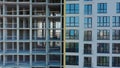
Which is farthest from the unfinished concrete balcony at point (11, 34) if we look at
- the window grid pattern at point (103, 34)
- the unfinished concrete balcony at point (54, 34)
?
the window grid pattern at point (103, 34)

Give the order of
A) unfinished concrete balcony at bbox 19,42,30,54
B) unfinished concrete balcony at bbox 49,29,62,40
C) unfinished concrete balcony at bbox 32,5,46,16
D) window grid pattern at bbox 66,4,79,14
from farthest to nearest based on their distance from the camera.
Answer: unfinished concrete balcony at bbox 32,5,46,16 → unfinished concrete balcony at bbox 19,42,30,54 → unfinished concrete balcony at bbox 49,29,62,40 → window grid pattern at bbox 66,4,79,14

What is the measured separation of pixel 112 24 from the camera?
2152cm

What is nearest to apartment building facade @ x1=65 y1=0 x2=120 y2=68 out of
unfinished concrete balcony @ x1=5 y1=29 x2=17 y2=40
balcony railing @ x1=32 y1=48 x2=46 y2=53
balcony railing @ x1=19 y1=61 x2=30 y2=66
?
balcony railing @ x1=32 y1=48 x2=46 y2=53

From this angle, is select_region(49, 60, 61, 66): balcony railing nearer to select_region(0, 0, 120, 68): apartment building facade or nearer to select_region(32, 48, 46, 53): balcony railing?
select_region(0, 0, 120, 68): apartment building facade

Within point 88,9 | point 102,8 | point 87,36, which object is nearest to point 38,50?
point 87,36

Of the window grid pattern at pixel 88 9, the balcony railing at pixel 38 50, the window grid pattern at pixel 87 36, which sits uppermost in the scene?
the window grid pattern at pixel 88 9

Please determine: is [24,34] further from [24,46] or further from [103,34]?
[103,34]

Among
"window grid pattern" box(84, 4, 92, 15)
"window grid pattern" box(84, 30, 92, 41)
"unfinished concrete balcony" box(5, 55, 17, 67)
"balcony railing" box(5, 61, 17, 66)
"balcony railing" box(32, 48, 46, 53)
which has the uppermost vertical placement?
"window grid pattern" box(84, 4, 92, 15)

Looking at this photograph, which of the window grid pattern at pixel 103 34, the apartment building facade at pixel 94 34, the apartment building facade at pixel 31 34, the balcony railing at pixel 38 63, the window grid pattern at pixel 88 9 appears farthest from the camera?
the balcony railing at pixel 38 63

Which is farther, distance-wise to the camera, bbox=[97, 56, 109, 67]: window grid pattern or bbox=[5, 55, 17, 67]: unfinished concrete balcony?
bbox=[5, 55, 17, 67]: unfinished concrete balcony

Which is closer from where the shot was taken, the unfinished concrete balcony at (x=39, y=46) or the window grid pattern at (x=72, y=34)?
the window grid pattern at (x=72, y=34)

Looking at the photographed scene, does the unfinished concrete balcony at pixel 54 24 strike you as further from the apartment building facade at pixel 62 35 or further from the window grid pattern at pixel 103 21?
A: the window grid pattern at pixel 103 21

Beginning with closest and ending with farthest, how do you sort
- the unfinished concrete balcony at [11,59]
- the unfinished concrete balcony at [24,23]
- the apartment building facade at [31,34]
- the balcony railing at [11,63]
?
the apartment building facade at [31,34]
the balcony railing at [11,63]
the unfinished concrete balcony at [11,59]
the unfinished concrete balcony at [24,23]

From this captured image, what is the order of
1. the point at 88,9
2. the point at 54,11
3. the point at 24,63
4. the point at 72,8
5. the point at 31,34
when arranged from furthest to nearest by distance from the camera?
1. the point at 54,11
2. the point at 24,63
3. the point at 31,34
4. the point at 72,8
5. the point at 88,9
